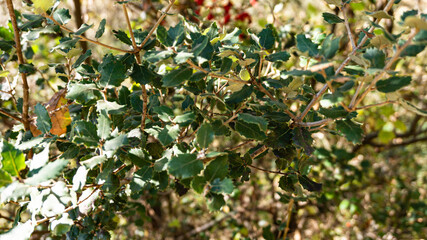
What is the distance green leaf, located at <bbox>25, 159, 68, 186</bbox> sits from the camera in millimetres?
656

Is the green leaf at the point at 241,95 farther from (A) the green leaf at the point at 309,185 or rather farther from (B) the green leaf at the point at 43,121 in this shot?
(B) the green leaf at the point at 43,121

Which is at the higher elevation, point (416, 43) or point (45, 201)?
point (416, 43)

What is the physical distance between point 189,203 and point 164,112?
2169 mm

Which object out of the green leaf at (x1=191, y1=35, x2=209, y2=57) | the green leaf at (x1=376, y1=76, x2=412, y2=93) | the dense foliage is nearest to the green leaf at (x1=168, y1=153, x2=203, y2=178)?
the dense foliage

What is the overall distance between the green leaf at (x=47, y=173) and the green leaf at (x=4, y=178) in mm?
57

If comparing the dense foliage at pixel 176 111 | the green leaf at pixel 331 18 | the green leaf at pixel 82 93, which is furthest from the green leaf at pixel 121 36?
the green leaf at pixel 331 18

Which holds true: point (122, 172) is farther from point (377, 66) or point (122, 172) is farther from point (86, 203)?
point (377, 66)

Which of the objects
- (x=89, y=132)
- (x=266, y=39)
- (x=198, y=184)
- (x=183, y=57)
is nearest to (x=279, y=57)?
(x=266, y=39)

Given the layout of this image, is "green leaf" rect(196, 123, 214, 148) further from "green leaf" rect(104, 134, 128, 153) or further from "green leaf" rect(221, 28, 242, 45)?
"green leaf" rect(221, 28, 242, 45)

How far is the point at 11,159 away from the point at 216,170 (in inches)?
17.5

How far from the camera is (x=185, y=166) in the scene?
28.4 inches

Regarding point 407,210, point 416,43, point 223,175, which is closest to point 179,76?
point 223,175

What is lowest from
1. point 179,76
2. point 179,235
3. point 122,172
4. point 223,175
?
point 179,235

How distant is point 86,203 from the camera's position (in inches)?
33.7
